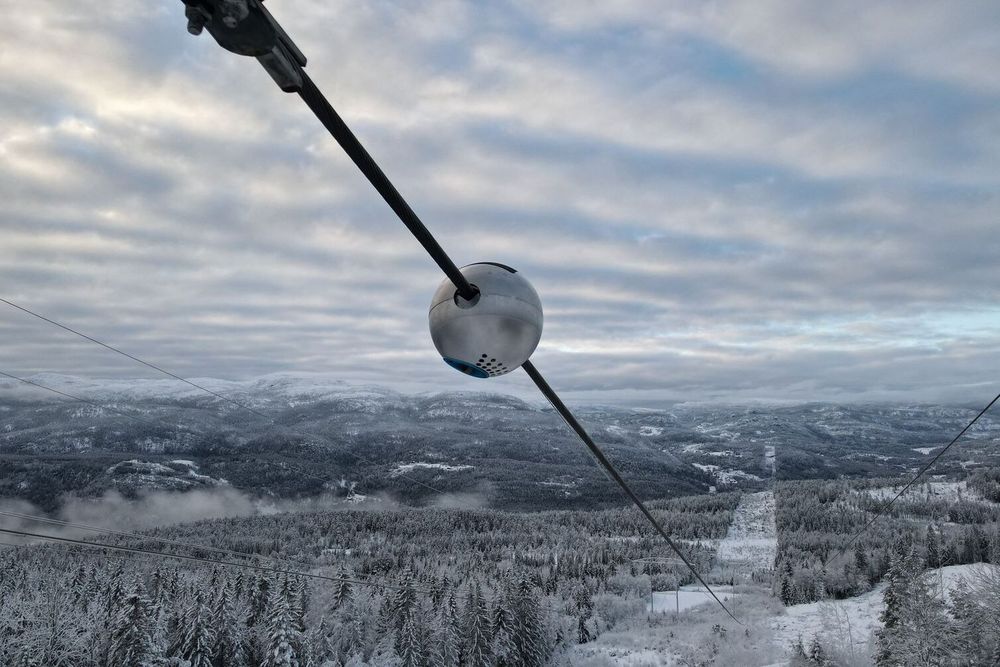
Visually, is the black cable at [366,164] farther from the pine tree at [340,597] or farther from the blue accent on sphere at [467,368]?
the pine tree at [340,597]

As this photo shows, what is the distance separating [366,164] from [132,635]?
5217 cm

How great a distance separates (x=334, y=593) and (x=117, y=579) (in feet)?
79.4

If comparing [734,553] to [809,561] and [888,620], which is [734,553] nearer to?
[809,561]

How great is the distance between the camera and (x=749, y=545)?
16025 cm

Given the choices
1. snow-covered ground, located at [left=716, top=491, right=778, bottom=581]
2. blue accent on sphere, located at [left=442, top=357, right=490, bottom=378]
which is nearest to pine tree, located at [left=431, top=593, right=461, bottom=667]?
blue accent on sphere, located at [left=442, top=357, right=490, bottom=378]

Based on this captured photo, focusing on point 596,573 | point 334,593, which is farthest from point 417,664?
point 596,573

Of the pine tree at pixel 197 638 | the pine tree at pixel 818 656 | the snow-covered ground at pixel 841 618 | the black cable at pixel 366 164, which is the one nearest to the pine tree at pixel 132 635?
the pine tree at pixel 197 638

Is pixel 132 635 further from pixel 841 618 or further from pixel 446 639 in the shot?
pixel 841 618

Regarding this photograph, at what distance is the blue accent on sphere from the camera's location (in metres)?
4.03

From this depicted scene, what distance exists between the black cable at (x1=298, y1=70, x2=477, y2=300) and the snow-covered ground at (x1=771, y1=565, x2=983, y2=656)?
8109cm

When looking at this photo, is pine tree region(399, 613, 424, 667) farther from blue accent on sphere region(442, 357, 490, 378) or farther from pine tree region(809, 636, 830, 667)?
blue accent on sphere region(442, 357, 490, 378)

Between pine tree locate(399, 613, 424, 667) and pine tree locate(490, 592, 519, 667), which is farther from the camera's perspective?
pine tree locate(490, 592, 519, 667)

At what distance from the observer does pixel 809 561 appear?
11462cm

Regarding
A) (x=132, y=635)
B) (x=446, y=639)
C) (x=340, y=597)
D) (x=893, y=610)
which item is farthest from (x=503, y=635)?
(x=893, y=610)
